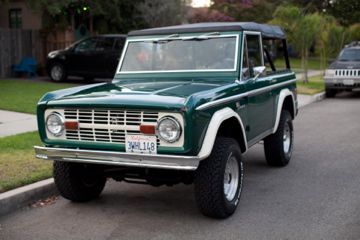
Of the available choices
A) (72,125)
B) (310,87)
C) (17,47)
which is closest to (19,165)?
(72,125)

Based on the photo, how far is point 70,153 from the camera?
5.36 meters

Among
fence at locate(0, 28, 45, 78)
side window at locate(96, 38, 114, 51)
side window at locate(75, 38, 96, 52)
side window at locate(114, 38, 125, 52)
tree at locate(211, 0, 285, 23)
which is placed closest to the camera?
side window at locate(114, 38, 125, 52)

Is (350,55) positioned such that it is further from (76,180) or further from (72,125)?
(72,125)

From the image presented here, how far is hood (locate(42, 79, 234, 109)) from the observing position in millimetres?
5023

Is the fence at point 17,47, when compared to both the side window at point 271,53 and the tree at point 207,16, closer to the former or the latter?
the tree at point 207,16

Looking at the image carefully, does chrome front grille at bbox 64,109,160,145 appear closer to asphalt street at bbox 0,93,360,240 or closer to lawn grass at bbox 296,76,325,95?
asphalt street at bbox 0,93,360,240

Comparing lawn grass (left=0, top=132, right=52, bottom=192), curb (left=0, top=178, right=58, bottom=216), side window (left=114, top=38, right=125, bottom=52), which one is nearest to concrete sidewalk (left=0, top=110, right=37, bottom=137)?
lawn grass (left=0, top=132, right=52, bottom=192)

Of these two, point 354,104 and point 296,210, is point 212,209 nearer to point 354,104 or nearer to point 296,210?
point 296,210

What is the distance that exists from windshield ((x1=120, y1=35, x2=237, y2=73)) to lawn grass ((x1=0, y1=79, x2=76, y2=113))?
18.7 ft

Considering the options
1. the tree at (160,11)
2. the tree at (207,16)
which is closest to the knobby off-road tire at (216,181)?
the tree at (160,11)

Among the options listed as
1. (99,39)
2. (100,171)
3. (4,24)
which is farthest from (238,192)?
(4,24)

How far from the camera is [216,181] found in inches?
205

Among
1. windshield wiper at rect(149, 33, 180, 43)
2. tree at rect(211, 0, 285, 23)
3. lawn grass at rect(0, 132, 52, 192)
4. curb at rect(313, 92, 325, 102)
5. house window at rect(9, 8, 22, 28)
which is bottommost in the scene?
curb at rect(313, 92, 325, 102)

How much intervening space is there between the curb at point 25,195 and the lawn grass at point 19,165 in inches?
4.1
